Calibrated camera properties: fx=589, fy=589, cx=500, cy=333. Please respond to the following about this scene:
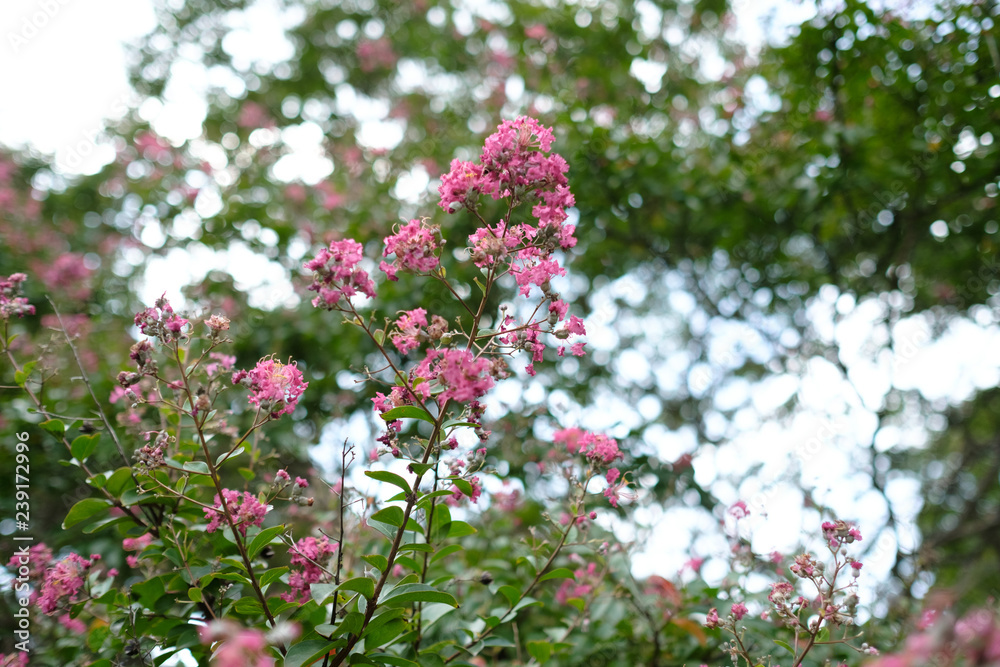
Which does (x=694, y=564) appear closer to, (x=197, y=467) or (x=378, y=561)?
(x=378, y=561)

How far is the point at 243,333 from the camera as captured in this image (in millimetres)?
3832

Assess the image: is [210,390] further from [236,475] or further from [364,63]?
[364,63]

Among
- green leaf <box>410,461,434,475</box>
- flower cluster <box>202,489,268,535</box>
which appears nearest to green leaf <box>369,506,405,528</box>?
green leaf <box>410,461,434,475</box>

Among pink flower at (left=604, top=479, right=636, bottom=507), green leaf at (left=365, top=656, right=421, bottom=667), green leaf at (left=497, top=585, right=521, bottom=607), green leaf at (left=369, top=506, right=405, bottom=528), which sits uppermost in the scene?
pink flower at (left=604, top=479, right=636, bottom=507)

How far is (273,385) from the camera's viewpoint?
1531 mm

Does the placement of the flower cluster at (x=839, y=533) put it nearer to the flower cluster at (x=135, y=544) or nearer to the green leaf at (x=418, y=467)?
the green leaf at (x=418, y=467)

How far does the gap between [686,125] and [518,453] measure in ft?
11.1

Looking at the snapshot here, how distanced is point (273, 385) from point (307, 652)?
638mm

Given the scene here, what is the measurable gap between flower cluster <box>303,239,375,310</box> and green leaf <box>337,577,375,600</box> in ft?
2.11

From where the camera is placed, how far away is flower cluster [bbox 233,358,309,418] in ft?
4.94

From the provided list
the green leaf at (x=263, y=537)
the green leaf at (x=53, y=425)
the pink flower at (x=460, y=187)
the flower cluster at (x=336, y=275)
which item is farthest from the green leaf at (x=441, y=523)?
the green leaf at (x=53, y=425)

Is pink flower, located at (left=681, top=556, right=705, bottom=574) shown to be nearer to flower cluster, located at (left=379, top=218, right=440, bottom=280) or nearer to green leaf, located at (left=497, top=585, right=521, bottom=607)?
green leaf, located at (left=497, top=585, right=521, bottom=607)

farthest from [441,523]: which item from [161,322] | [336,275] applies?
[161,322]

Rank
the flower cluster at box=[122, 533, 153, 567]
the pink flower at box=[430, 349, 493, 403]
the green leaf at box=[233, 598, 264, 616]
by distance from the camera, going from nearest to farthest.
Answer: the pink flower at box=[430, 349, 493, 403] → the green leaf at box=[233, 598, 264, 616] → the flower cluster at box=[122, 533, 153, 567]
